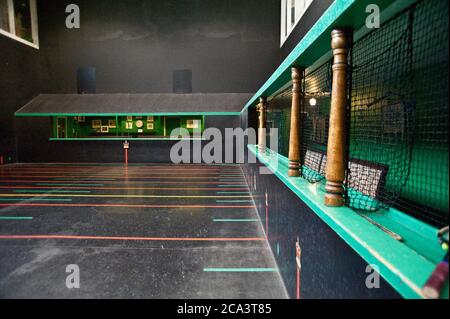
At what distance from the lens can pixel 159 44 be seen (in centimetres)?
1561

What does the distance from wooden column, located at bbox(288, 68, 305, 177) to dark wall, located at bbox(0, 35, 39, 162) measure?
15.1 m

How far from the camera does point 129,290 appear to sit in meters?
3.04

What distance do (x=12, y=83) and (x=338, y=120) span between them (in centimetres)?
1652

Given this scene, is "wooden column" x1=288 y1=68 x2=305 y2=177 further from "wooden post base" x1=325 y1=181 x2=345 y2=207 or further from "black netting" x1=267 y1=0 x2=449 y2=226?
"wooden post base" x1=325 y1=181 x2=345 y2=207

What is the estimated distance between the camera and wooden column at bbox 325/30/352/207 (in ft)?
5.46

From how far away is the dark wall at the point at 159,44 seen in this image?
50.9ft

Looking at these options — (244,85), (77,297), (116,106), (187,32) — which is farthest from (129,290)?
(187,32)

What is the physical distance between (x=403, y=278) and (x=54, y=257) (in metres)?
4.15

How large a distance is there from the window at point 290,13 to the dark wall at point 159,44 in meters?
0.63
